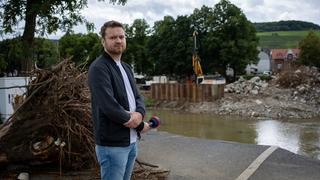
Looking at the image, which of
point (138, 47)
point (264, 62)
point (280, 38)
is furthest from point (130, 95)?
point (280, 38)

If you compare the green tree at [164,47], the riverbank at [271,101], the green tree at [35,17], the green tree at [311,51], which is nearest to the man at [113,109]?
the green tree at [35,17]

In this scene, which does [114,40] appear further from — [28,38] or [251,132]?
[251,132]

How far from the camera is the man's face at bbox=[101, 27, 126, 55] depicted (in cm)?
381

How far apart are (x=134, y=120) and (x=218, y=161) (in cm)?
473

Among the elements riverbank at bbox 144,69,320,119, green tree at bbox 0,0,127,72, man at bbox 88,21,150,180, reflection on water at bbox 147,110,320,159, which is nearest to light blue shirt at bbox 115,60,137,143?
man at bbox 88,21,150,180

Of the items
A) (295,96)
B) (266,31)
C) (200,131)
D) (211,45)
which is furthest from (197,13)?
(266,31)

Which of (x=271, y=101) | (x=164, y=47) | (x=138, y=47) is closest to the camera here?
(x=271, y=101)

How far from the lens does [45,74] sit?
6.26 meters

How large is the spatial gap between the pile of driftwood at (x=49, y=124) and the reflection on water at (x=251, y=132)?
30.2 feet

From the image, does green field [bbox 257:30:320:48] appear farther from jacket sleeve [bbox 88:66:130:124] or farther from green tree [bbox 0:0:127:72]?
jacket sleeve [bbox 88:66:130:124]

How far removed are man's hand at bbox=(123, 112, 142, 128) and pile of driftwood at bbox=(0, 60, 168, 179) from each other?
8.86 feet

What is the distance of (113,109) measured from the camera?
142 inches

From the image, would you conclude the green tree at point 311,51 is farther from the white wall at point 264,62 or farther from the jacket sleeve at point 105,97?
the jacket sleeve at point 105,97

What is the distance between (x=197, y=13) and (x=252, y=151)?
46.9 metres
